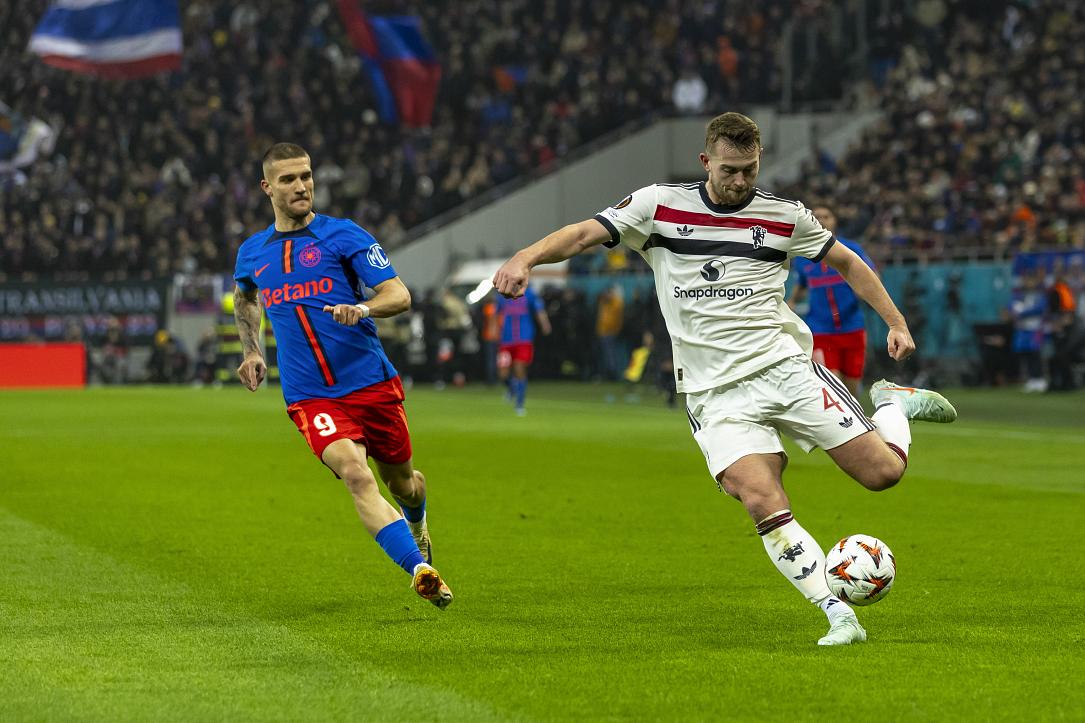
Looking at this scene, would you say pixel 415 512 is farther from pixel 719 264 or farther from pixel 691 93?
pixel 691 93

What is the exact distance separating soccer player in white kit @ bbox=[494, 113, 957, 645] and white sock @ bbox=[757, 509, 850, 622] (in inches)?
1.8

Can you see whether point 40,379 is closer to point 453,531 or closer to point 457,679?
point 453,531

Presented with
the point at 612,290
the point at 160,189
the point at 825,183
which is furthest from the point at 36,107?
the point at 825,183

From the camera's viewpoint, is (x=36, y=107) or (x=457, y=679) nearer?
(x=457, y=679)

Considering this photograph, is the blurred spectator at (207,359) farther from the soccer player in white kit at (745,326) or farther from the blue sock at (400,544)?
the soccer player in white kit at (745,326)

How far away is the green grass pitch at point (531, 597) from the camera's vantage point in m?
6.20

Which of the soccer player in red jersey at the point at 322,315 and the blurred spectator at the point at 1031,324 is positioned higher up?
the soccer player in red jersey at the point at 322,315

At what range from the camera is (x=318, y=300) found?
336 inches

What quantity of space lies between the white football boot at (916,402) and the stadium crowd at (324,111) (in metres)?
34.2

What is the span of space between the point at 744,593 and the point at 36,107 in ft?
129

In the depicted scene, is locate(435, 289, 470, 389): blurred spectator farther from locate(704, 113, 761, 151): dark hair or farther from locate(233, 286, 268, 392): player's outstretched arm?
locate(704, 113, 761, 151): dark hair

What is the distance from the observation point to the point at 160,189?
43500 mm

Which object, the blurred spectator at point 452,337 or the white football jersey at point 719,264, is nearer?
the white football jersey at point 719,264

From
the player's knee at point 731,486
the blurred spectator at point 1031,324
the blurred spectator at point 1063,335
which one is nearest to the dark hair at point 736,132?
the player's knee at point 731,486
